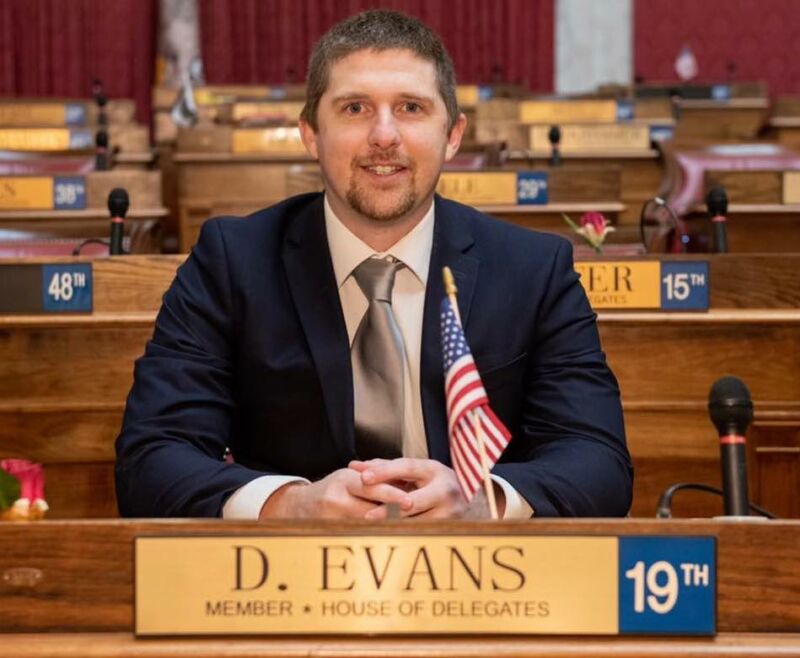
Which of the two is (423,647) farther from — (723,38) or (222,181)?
(723,38)

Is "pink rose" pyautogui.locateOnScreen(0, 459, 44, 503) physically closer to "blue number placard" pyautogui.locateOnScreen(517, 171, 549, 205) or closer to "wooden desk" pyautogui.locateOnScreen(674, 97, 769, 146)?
"blue number placard" pyautogui.locateOnScreen(517, 171, 549, 205)

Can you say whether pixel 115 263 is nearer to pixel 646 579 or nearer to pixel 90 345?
pixel 90 345

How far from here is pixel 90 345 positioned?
359 cm

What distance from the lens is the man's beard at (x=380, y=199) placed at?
2.24 m

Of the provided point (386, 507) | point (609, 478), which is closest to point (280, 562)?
point (386, 507)

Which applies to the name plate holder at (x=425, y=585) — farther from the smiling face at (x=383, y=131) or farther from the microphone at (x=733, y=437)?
the smiling face at (x=383, y=131)

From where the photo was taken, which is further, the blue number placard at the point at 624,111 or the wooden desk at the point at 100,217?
the blue number placard at the point at 624,111

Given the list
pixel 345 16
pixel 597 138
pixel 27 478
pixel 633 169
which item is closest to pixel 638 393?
pixel 27 478

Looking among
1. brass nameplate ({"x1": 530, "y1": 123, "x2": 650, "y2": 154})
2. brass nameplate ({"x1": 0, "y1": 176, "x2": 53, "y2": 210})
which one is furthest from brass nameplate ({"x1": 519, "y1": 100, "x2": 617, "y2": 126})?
brass nameplate ({"x1": 0, "y1": 176, "x2": 53, "y2": 210})

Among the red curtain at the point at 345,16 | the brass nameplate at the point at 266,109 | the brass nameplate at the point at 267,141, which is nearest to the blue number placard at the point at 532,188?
the brass nameplate at the point at 267,141

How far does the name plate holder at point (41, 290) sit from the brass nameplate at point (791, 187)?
3.36 m

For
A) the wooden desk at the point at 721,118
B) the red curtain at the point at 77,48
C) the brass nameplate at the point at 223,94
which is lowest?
the wooden desk at the point at 721,118

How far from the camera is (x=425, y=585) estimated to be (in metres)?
1.36

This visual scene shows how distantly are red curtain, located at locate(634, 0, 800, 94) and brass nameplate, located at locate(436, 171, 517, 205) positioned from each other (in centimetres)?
785
